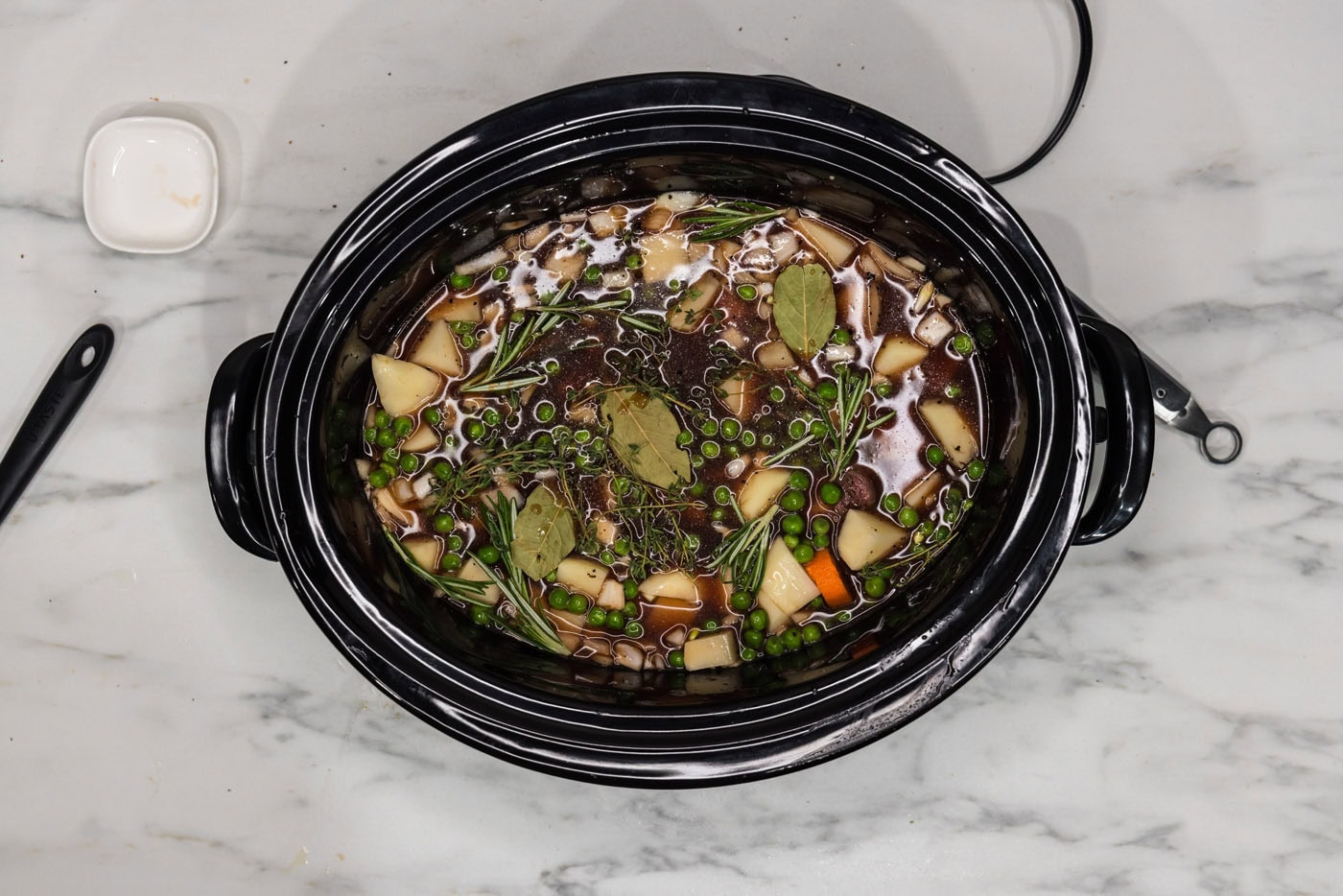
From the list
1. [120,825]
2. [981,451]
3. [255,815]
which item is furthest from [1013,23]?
[120,825]

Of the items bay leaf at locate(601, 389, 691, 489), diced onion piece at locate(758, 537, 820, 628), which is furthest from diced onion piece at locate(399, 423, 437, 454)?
diced onion piece at locate(758, 537, 820, 628)

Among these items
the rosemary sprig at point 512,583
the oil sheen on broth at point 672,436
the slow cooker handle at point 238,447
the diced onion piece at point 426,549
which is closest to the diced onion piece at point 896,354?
the oil sheen on broth at point 672,436

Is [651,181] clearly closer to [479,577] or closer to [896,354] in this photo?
[896,354]

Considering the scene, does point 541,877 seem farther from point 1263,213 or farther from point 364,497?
point 1263,213

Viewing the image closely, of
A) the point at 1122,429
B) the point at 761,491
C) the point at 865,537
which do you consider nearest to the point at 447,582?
the point at 761,491

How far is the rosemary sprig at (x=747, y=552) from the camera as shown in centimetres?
111

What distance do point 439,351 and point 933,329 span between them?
59 centimetres

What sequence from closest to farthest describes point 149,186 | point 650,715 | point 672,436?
point 650,715 → point 672,436 → point 149,186

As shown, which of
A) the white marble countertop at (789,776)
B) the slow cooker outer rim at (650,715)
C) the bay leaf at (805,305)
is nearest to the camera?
the slow cooker outer rim at (650,715)

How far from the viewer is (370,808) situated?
49.2 inches

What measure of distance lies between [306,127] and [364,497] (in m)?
0.49

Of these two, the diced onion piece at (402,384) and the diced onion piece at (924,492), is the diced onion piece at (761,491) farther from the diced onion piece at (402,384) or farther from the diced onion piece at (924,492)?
the diced onion piece at (402,384)

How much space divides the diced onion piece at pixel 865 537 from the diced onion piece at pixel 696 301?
0.98 ft

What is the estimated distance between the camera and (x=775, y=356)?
3.65 feet
